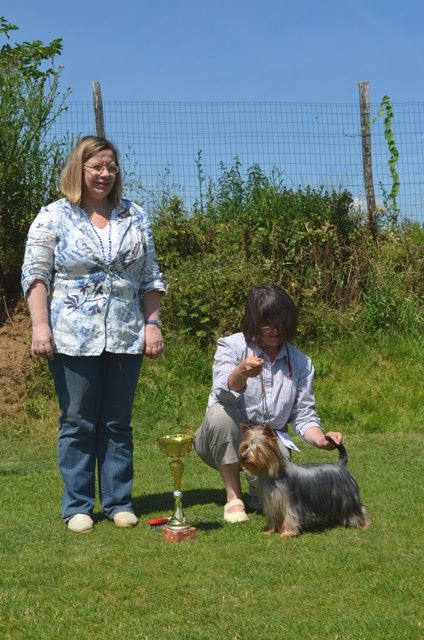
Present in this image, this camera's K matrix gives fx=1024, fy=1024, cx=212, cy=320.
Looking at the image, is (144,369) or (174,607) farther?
(144,369)

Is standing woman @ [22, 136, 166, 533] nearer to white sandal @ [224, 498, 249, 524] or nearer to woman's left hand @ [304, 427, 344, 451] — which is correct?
white sandal @ [224, 498, 249, 524]

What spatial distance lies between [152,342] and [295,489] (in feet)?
3.55

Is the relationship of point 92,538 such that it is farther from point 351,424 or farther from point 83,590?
point 351,424

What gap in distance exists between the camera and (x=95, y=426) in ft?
18.3

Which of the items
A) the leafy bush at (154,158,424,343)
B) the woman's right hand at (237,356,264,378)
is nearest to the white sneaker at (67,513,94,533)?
the woman's right hand at (237,356,264,378)

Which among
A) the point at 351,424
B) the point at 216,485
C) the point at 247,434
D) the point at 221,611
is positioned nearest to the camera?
the point at 221,611

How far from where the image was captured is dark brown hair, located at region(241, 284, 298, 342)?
210 inches

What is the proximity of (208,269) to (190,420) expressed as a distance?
2.30 meters

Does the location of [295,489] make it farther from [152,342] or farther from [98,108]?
[98,108]

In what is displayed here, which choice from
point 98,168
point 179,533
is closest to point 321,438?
point 179,533

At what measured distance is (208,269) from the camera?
35.4ft

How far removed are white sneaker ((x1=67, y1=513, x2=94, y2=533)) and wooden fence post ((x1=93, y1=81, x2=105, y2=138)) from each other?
6.82 meters

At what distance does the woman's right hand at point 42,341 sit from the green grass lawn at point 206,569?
96 centimetres

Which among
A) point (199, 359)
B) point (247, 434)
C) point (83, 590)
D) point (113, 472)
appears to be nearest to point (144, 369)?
point (199, 359)
